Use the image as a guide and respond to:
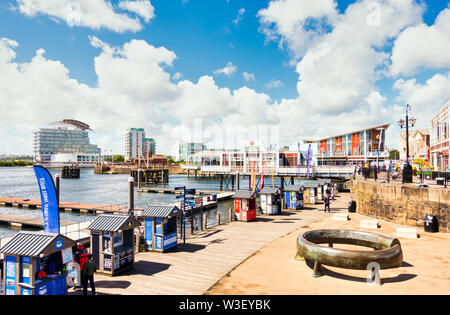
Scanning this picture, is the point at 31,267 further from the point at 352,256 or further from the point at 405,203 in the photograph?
the point at 405,203

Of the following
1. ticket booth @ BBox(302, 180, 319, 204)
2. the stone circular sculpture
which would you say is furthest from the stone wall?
the stone circular sculpture

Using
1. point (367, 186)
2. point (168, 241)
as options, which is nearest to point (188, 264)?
point (168, 241)

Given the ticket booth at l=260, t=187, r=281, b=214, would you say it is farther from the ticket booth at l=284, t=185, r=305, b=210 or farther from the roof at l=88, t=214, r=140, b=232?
the roof at l=88, t=214, r=140, b=232

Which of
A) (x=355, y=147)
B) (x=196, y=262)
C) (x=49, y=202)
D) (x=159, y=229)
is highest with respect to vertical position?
(x=355, y=147)

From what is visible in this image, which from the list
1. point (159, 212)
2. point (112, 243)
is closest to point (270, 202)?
point (159, 212)

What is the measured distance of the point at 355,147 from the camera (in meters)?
79.2

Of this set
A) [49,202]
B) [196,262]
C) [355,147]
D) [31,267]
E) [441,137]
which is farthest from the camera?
[355,147]

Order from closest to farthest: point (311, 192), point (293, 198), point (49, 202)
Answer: point (49, 202) → point (293, 198) → point (311, 192)

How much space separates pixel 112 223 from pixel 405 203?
21.2 metres

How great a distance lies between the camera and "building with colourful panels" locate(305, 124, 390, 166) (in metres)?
76.1

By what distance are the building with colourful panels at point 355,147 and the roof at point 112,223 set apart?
69.6 m

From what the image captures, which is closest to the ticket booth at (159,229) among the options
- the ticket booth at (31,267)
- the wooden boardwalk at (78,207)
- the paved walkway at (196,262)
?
the paved walkway at (196,262)
